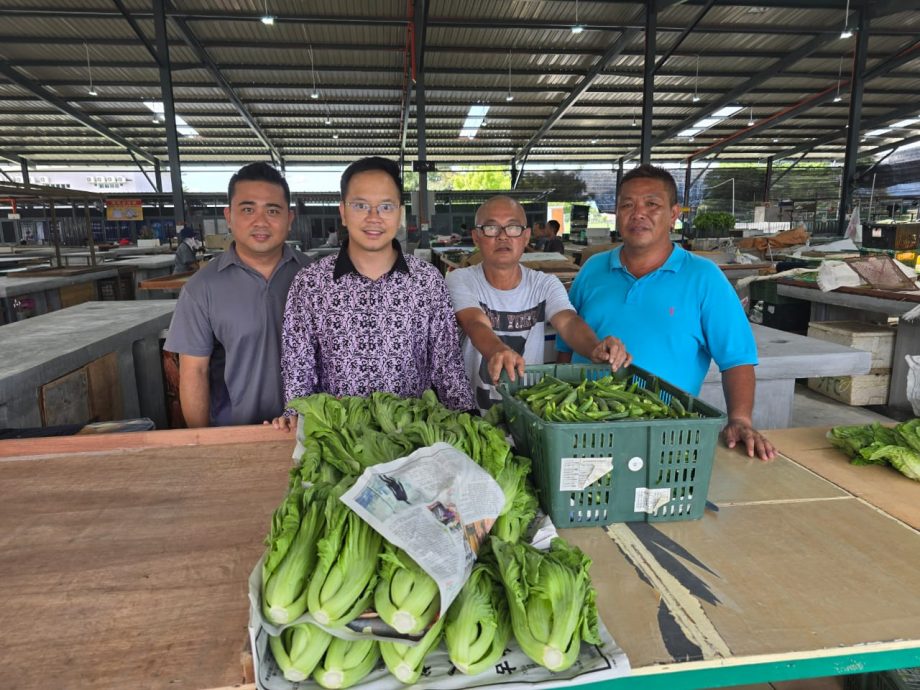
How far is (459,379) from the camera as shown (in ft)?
7.64

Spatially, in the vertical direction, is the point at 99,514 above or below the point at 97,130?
below

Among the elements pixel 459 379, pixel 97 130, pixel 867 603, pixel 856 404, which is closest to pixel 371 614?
pixel 867 603

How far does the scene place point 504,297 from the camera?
2.61 metres

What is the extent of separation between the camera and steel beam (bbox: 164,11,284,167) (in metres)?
12.4

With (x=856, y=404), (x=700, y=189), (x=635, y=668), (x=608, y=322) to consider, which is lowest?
(x=856, y=404)

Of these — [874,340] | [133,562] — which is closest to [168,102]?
[874,340]

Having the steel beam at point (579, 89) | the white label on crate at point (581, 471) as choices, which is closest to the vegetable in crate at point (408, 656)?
the white label on crate at point (581, 471)

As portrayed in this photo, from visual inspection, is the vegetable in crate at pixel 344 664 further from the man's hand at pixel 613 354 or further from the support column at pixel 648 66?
the support column at pixel 648 66

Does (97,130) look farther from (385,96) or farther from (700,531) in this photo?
(700,531)

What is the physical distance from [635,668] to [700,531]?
53 cm

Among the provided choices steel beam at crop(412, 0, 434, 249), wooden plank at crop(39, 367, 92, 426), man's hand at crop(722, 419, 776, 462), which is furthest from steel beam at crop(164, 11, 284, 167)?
man's hand at crop(722, 419, 776, 462)

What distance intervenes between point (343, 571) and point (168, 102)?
1461 cm

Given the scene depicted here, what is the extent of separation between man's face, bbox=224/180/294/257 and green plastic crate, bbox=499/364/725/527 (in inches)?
57.9

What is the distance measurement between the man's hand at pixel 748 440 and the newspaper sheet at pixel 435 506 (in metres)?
1.14
